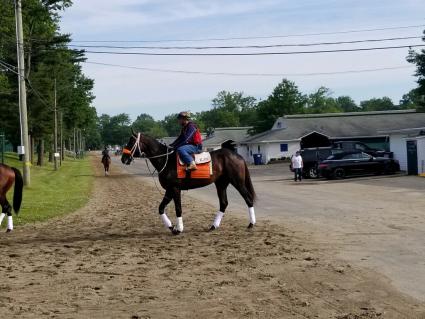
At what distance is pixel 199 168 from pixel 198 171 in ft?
0.24

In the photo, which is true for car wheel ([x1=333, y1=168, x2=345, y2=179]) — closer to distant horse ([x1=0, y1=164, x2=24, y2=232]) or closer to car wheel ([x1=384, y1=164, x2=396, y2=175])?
car wheel ([x1=384, y1=164, x2=396, y2=175])

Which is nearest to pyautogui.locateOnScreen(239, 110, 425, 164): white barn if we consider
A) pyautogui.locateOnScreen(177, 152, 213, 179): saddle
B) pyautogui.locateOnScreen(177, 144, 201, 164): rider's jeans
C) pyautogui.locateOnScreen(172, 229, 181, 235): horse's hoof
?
pyautogui.locateOnScreen(177, 152, 213, 179): saddle

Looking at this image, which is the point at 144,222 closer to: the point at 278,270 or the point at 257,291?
the point at 278,270

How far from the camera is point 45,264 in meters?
9.32

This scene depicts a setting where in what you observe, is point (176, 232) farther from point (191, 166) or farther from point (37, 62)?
point (37, 62)

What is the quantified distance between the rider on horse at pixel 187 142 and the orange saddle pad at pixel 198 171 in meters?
0.12

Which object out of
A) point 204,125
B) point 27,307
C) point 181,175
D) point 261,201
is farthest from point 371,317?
point 204,125

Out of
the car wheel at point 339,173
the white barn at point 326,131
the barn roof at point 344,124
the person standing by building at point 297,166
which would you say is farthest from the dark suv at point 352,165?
the white barn at point 326,131

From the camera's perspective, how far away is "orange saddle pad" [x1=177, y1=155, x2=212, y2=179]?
12430 millimetres

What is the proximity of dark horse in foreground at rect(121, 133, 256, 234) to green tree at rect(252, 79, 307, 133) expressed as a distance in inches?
2856

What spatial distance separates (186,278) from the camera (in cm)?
800

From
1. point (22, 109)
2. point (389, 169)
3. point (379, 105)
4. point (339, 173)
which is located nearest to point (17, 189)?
point (22, 109)

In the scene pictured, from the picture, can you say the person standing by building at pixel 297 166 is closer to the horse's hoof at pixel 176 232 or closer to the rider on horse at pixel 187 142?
the rider on horse at pixel 187 142

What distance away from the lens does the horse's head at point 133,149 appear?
12531mm
